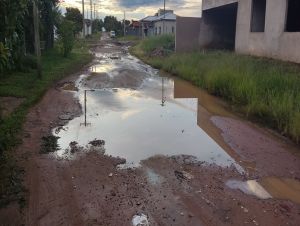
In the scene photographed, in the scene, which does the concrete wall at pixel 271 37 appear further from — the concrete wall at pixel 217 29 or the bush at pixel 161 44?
the bush at pixel 161 44

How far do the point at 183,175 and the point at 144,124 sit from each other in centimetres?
300

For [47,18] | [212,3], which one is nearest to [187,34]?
[212,3]

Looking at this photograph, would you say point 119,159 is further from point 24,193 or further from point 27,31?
point 27,31

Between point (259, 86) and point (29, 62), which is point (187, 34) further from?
point (259, 86)

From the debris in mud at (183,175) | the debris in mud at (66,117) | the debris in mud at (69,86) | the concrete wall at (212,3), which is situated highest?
the concrete wall at (212,3)

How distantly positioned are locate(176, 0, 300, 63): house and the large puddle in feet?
14.0

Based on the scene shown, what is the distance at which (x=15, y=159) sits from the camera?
5684 millimetres

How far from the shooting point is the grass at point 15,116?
15.4ft

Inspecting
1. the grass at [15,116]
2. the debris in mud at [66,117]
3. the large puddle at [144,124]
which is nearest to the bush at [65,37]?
the grass at [15,116]

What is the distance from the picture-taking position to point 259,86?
1007 centimetres

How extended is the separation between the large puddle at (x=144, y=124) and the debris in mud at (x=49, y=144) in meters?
0.15

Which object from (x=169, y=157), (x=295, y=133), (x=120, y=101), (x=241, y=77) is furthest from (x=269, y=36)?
(x=169, y=157)

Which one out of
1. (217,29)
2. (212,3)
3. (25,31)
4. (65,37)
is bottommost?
(65,37)

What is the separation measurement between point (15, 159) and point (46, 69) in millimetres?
10830
